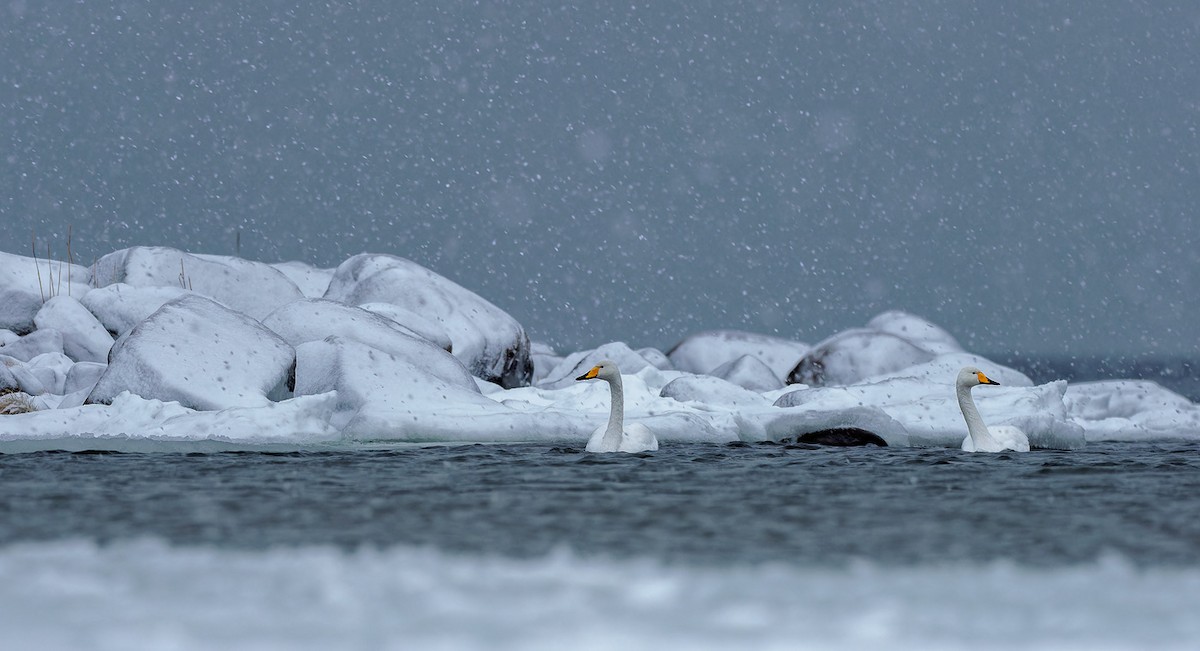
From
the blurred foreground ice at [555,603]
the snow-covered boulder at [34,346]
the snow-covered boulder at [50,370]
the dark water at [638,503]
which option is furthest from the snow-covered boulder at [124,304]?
the blurred foreground ice at [555,603]

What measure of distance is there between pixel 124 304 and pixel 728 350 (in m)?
10.4

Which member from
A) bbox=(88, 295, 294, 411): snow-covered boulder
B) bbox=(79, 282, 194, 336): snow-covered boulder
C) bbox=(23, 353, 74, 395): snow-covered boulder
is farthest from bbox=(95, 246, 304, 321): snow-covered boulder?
bbox=(88, 295, 294, 411): snow-covered boulder

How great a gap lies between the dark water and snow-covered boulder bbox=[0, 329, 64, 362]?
677 cm

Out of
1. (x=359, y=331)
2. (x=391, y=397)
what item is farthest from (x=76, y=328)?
(x=391, y=397)

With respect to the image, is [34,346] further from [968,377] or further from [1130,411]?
[1130,411]

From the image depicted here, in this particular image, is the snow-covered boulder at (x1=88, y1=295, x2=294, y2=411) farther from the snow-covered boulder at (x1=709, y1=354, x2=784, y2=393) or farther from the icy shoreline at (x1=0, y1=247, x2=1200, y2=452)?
the snow-covered boulder at (x1=709, y1=354, x2=784, y2=393)

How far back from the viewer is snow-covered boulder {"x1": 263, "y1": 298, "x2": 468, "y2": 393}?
44.4 ft

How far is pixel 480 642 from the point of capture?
3811mm

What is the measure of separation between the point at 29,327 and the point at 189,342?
6671 millimetres

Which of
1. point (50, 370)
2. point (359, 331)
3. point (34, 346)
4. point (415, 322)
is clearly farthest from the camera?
point (415, 322)

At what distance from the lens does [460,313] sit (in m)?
17.0

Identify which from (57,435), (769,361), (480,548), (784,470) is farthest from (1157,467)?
(769,361)

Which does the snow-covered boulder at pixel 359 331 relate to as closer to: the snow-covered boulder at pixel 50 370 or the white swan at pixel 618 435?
the snow-covered boulder at pixel 50 370

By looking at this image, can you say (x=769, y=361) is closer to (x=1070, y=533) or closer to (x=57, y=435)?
(x=57, y=435)
